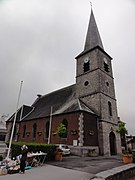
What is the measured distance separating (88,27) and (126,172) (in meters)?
29.6

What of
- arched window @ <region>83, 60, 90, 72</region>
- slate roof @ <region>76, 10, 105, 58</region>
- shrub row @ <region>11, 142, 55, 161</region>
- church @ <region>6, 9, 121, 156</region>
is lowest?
shrub row @ <region>11, 142, 55, 161</region>

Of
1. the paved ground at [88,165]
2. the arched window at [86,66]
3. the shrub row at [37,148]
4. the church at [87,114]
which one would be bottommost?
the paved ground at [88,165]

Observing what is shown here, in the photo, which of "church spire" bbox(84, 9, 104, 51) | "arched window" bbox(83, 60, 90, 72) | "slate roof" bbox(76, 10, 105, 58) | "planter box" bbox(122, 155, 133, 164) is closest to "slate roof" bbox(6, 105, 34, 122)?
"arched window" bbox(83, 60, 90, 72)

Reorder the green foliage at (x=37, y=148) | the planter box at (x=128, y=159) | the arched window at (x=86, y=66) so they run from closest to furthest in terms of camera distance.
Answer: the green foliage at (x=37, y=148) < the planter box at (x=128, y=159) < the arched window at (x=86, y=66)

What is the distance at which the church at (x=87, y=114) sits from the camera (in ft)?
58.4

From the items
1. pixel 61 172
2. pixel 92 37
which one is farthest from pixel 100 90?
pixel 61 172

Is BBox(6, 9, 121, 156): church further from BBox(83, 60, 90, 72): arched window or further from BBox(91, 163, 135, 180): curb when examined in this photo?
BBox(91, 163, 135, 180): curb

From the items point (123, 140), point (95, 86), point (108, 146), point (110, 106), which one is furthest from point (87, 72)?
point (123, 140)

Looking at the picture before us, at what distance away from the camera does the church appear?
58.4 feet

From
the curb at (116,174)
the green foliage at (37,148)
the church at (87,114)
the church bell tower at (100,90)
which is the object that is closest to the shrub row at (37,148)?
the green foliage at (37,148)

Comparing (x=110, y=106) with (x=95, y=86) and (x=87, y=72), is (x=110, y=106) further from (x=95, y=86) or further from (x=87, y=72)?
(x=87, y=72)

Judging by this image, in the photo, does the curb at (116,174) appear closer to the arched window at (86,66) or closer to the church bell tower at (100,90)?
the church bell tower at (100,90)

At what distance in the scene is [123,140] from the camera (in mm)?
25234

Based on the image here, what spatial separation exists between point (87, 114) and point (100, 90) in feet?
15.5
